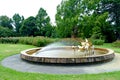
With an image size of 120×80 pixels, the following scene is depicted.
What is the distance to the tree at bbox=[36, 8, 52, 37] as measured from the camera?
39.1m

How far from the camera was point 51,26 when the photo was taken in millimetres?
36938

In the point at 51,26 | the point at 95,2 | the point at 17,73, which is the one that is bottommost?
the point at 17,73

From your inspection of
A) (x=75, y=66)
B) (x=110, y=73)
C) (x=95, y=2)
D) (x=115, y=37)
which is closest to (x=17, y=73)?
(x=75, y=66)

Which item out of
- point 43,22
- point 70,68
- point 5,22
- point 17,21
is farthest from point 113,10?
point 5,22

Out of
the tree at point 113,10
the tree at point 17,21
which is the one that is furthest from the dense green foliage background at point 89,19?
the tree at point 17,21

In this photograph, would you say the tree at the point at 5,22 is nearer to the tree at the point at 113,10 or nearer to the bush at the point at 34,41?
the bush at the point at 34,41

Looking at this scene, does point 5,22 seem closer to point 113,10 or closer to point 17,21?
point 17,21

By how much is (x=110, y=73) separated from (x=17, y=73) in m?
3.31

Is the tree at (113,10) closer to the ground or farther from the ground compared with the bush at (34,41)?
farther from the ground

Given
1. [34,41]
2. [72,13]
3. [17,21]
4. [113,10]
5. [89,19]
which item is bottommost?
[34,41]

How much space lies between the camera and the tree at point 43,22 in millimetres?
39062

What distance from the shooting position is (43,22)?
131 ft

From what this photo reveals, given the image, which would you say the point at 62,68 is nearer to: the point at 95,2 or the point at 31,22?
the point at 95,2

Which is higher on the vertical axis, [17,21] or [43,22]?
[17,21]
